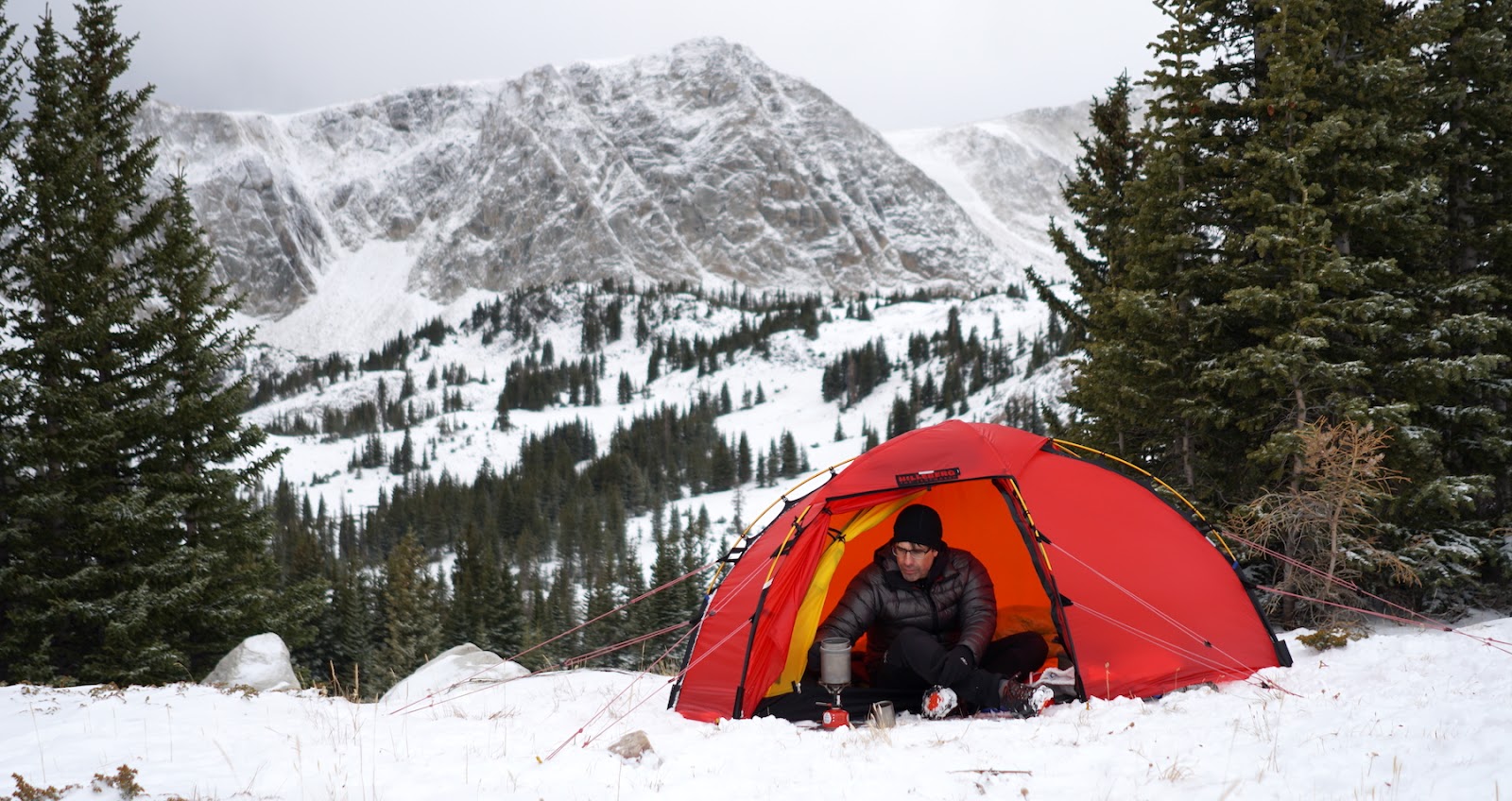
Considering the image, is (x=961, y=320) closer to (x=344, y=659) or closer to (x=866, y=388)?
(x=866, y=388)

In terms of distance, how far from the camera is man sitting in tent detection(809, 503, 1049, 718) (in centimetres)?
665

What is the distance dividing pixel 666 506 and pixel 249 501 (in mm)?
99454

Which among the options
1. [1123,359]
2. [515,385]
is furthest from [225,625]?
[515,385]

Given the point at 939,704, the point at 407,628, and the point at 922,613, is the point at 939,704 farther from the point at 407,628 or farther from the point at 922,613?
the point at 407,628

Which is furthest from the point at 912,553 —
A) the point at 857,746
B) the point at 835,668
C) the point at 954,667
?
the point at 857,746

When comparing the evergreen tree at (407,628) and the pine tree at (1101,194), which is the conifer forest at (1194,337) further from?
the evergreen tree at (407,628)

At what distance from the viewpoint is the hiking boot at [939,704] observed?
20.4ft

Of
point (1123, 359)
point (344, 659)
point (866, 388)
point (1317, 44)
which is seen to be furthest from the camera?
point (866, 388)

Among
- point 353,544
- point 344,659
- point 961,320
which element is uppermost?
point 961,320

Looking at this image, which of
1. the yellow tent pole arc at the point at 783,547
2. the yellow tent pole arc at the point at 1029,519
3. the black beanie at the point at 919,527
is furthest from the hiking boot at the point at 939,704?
the yellow tent pole arc at the point at 783,547

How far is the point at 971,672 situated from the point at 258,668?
775 centimetres

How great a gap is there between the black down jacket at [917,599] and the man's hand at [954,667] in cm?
51

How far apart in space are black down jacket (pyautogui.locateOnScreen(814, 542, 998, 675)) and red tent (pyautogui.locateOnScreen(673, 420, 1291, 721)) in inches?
17.4

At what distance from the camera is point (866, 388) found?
147 metres
